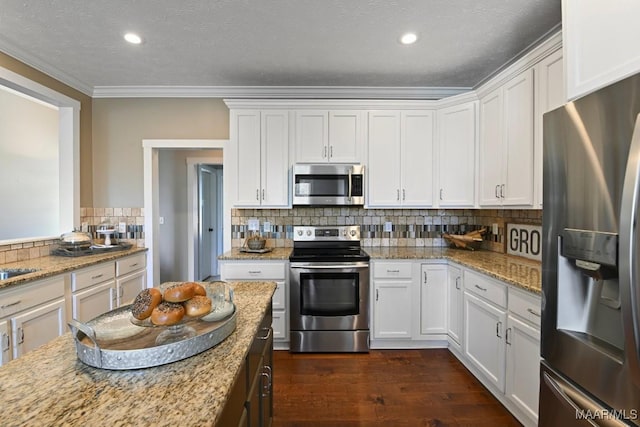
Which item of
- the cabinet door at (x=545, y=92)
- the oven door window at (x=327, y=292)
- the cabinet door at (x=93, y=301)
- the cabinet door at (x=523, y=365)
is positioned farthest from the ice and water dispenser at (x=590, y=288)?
the cabinet door at (x=93, y=301)

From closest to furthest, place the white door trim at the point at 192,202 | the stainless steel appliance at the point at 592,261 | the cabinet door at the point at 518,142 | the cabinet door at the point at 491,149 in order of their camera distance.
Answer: the stainless steel appliance at the point at 592,261
the cabinet door at the point at 518,142
the cabinet door at the point at 491,149
the white door trim at the point at 192,202

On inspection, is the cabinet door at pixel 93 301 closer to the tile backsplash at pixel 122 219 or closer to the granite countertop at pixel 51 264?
the granite countertop at pixel 51 264

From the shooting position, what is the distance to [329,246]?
131 inches

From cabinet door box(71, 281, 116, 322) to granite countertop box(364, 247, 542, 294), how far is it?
241 centimetres

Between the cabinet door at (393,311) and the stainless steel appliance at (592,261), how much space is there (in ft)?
5.09

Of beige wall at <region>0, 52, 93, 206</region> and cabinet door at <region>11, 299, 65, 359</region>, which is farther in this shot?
beige wall at <region>0, 52, 93, 206</region>

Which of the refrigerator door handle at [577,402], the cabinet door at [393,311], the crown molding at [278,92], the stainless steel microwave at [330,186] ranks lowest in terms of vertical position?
the cabinet door at [393,311]

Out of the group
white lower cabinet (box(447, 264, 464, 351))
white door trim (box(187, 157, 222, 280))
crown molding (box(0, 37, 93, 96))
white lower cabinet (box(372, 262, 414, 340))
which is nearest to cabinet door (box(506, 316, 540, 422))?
white lower cabinet (box(447, 264, 464, 351))

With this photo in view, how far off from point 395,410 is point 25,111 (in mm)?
4462

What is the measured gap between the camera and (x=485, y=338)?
2240 mm

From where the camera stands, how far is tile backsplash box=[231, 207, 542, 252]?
340 centimetres

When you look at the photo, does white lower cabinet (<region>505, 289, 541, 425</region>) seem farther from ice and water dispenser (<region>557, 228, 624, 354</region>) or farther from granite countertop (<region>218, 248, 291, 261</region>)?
granite countertop (<region>218, 248, 291, 261</region>)

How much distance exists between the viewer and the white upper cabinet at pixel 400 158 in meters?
3.09

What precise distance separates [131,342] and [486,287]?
2.19m
